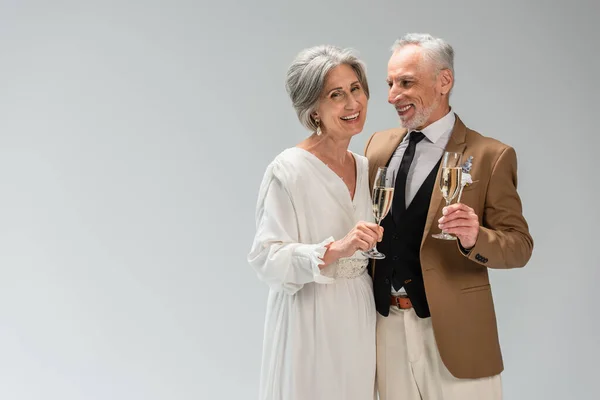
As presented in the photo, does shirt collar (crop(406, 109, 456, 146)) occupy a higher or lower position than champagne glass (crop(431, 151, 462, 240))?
higher

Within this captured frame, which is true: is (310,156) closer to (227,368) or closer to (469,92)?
(469,92)

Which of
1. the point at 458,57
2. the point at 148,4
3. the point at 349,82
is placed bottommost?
the point at 349,82

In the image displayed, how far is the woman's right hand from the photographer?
7.80 ft

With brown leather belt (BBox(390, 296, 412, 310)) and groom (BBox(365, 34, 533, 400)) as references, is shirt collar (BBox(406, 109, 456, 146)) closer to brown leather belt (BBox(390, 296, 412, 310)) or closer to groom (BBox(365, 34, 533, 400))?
groom (BBox(365, 34, 533, 400))

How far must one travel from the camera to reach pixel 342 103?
8.79 feet

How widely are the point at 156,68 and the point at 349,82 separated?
2141 mm

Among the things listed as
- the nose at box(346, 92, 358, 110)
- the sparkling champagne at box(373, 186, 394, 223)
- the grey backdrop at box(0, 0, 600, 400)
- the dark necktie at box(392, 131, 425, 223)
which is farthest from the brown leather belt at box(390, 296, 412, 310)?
the grey backdrop at box(0, 0, 600, 400)

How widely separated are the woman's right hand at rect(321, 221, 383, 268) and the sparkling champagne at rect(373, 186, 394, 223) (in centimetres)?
5

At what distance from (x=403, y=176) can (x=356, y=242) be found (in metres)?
0.44

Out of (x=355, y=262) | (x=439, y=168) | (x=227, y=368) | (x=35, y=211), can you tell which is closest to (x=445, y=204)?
(x=439, y=168)

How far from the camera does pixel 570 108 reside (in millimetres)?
4375

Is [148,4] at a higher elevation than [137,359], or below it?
higher

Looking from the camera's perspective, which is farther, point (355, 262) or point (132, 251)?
point (132, 251)

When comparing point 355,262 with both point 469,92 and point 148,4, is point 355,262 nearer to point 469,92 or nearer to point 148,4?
point 469,92
